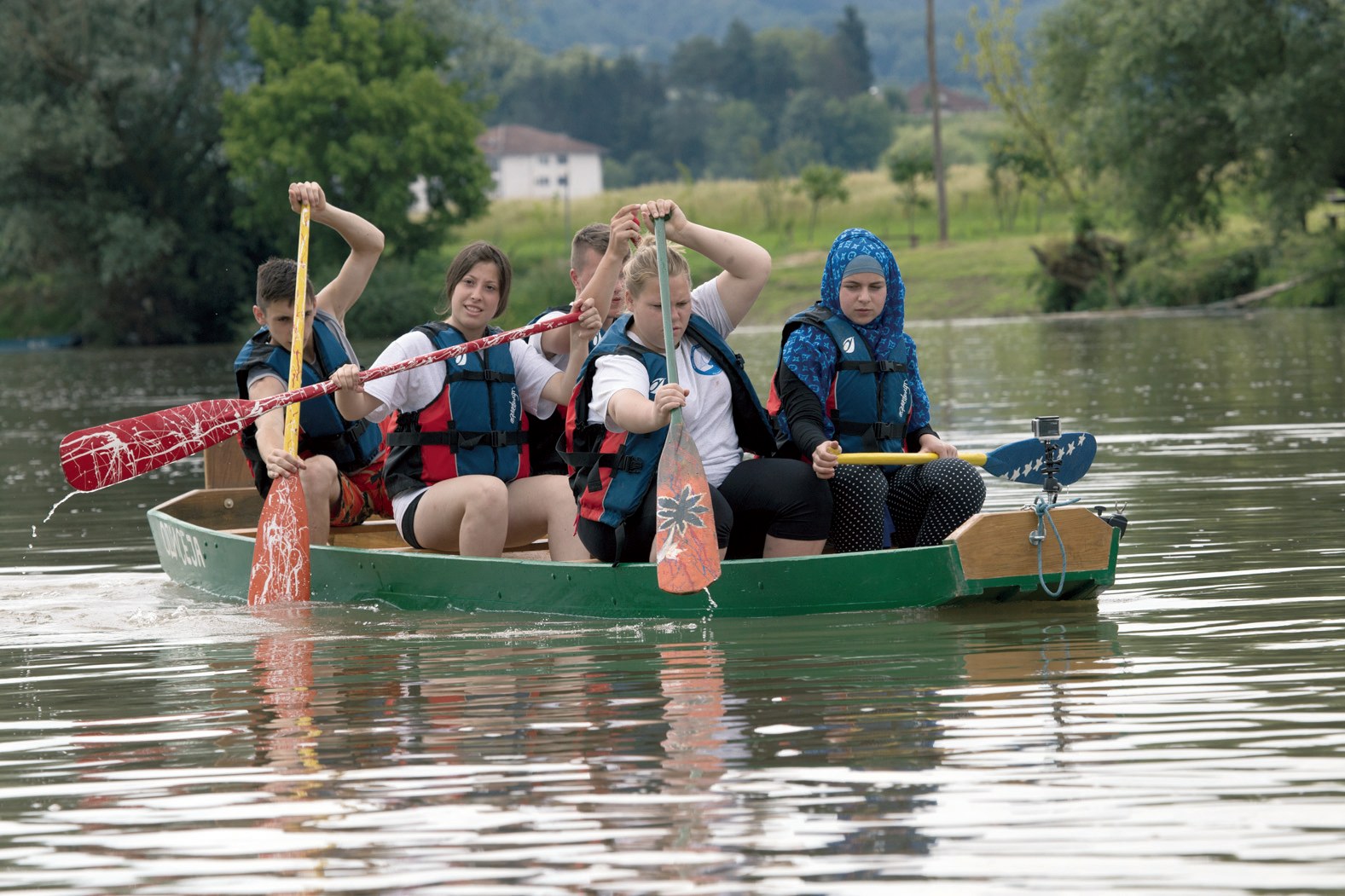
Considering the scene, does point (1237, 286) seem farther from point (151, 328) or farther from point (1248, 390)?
point (151, 328)

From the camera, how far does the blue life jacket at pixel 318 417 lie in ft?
22.5

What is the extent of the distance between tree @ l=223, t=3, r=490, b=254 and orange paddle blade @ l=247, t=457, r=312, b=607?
3135 cm

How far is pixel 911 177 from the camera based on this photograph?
44.0m

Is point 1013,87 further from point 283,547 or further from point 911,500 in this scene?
point 911,500

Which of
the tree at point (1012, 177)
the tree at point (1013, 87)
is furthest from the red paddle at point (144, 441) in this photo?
the tree at point (1012, 177)

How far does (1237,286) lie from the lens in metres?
30.7

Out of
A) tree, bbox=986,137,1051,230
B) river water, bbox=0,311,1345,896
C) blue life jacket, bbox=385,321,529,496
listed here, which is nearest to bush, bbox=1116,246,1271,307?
tree, bbox=986,137,1051,230

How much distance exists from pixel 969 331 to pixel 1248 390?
1316 cm

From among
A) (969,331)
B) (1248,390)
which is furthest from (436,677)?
(969,331)

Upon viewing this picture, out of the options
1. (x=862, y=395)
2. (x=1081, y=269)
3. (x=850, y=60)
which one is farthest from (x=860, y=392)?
(x=850, y=60)

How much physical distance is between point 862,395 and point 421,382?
1.50 meters

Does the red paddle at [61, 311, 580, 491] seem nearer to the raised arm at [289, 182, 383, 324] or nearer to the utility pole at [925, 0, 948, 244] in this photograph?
the raised arm at [289, 182, 383, 324]

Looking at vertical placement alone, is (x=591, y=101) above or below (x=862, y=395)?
above

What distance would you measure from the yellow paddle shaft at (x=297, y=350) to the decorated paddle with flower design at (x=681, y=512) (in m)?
1.64
